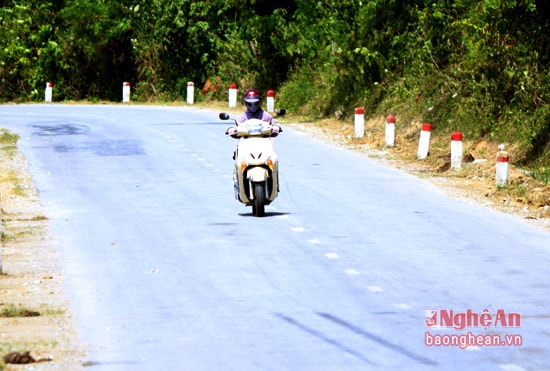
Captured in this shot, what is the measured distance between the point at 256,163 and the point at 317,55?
2666cm

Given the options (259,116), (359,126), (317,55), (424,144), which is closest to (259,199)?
(259,116)

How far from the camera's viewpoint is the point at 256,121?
1834 cm

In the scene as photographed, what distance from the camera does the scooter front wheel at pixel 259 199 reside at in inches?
719

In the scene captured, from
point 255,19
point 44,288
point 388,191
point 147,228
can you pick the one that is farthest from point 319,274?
point 255,19

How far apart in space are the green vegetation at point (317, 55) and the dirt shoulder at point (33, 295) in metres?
10.1

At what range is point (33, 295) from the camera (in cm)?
1304

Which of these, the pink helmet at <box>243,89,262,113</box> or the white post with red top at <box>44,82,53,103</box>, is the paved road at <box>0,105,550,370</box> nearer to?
the pink helmet at <box>243,89,262,113</box>

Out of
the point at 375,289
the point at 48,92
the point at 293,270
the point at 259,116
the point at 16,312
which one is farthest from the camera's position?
the point at 48,92

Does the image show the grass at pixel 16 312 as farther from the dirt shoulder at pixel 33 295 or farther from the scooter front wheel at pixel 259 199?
the scooter front wheel at pixel 259 199

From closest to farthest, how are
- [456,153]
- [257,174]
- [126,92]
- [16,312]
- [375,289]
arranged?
[16,312] < [375,289] < [257,174] < [456,153] < [126,92]

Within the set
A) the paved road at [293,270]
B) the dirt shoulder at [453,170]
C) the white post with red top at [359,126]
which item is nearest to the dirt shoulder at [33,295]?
the paved road at [293,270]

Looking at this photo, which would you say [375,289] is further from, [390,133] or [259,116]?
[390,133]

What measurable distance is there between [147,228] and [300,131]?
18.2 meters

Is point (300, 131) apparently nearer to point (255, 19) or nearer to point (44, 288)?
point (255, 19)
